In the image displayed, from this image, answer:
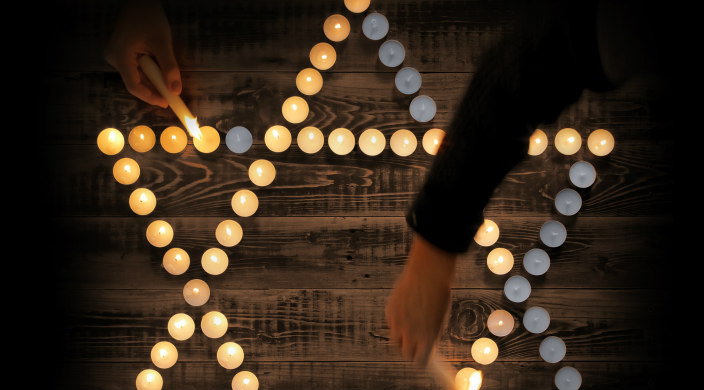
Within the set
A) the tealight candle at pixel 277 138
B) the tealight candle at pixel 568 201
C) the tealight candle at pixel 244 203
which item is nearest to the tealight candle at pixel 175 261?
the tealight candle at pixel 244 203

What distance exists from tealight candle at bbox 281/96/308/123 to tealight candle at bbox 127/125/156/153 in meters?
0.27

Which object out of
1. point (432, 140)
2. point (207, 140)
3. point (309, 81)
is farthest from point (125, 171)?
point (432, 140)

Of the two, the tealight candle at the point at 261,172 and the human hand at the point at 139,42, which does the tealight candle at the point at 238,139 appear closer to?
the tealight candle at the point at 261,172

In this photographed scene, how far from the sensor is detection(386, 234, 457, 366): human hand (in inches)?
22.0

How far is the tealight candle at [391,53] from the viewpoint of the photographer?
0.95 metres

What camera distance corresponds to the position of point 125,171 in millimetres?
945

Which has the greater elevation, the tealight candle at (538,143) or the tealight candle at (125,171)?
the tealight candle at (538,143)

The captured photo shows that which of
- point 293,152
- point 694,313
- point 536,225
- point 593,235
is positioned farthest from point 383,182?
point 694,313

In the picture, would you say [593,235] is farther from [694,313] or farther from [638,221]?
[694,313]

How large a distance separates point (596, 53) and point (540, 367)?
2.38 feet

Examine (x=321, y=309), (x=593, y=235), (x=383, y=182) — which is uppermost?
(x=383, y=182)

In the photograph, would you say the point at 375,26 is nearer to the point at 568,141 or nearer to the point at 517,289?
the point at 568,141

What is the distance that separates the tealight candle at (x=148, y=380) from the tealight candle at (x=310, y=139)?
0.54 meters

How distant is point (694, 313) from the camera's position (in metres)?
0.97
